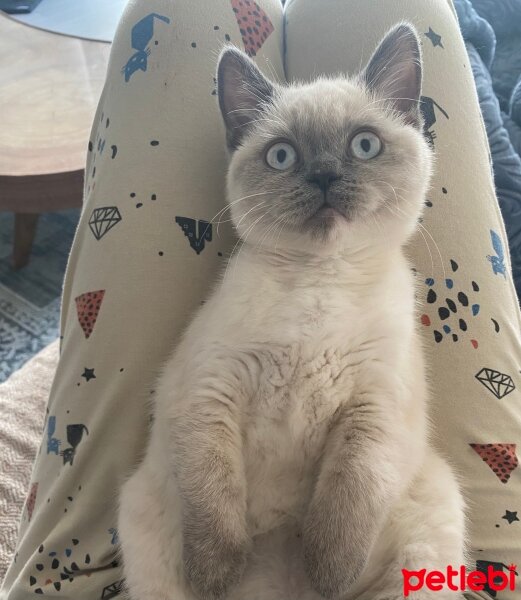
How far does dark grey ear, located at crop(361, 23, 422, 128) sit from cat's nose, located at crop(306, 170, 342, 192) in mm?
268

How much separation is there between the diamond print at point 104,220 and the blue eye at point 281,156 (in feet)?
1.16

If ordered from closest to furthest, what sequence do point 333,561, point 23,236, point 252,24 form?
point 333,561, point 252,24, point 23,236

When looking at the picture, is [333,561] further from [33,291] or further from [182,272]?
[33,291]

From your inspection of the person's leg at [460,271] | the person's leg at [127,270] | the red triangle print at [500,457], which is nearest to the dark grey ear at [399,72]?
the person's leg at [460,271]

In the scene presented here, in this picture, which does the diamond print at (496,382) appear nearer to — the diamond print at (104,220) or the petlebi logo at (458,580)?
the petlebi logo at (458,580)

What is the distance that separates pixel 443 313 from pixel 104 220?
745mm

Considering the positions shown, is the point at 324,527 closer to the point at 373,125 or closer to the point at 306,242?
the point at 306,242

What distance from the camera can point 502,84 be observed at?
6.25 feet

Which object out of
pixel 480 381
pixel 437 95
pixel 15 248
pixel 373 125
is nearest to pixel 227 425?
pixel 480 381

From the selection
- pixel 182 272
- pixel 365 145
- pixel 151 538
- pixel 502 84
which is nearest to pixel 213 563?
pixel 151 538

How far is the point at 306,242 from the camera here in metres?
1.07

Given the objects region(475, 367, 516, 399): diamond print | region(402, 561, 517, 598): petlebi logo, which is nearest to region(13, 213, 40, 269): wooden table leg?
region(475, 367, 516, 399): diamond print

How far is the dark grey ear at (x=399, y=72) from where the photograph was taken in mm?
1114

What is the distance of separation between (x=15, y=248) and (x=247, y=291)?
1.93 metres
